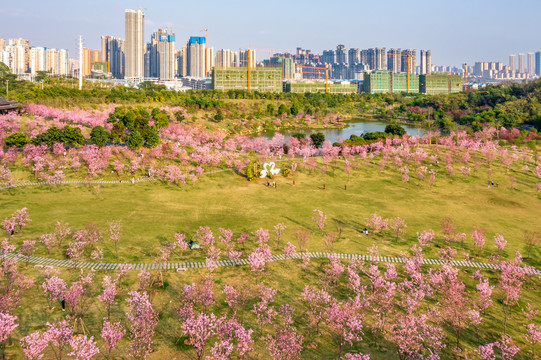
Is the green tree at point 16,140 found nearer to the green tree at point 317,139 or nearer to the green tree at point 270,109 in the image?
the green tree at point 317,139

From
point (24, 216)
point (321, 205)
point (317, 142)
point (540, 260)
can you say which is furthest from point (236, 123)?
point (540, 260)

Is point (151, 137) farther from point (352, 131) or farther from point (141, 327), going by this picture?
point (352, 131)

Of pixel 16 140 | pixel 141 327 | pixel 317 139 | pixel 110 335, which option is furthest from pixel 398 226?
pixel 16 140

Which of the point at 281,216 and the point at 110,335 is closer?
the point at 110,335

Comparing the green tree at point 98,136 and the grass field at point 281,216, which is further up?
the green tree at point 98,136

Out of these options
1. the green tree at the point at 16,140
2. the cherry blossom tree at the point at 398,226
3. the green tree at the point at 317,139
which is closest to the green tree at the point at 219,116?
the green tree at the point at 317,139

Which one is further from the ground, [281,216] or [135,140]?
[135,140]

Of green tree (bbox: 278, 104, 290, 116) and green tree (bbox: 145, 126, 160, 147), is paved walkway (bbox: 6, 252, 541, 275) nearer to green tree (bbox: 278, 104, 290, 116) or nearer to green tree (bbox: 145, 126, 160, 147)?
green tree (bbox: 145, 126, 160, 147)
